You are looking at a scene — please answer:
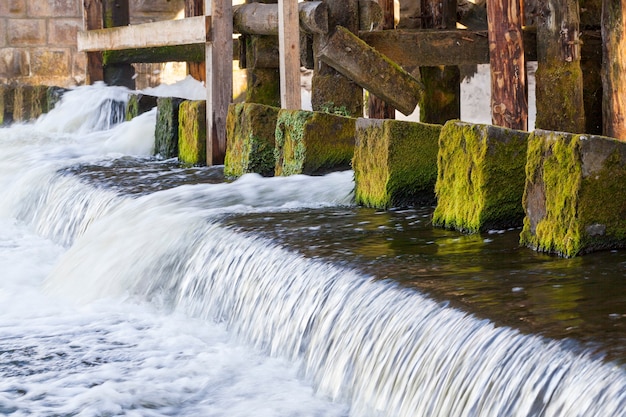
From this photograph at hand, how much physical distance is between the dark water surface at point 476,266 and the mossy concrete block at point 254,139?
5.08ft

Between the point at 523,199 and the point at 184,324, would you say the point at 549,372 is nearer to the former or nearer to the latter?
the point at 523,199

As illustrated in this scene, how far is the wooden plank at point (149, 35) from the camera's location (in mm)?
7957

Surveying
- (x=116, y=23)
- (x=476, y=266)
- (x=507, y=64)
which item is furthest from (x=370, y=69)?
(x=116, y=23)

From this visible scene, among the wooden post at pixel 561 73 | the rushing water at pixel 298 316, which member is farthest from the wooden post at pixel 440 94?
the rushing water at pixel 298 316

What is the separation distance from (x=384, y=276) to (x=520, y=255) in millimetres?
619

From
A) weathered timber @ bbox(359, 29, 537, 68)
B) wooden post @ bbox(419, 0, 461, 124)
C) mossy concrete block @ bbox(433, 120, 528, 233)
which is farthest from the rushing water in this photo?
wooden post @ bbox(419, 0, 461, 124)

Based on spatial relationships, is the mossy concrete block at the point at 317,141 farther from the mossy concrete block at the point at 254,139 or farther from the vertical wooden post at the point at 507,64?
the vertical wooden post at the point at 507,64

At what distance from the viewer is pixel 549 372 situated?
9.42 feet

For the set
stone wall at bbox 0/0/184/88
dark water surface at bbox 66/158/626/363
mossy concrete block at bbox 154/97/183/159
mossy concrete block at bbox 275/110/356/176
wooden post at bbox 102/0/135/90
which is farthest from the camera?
stone wall at bbox 0/0/184/88

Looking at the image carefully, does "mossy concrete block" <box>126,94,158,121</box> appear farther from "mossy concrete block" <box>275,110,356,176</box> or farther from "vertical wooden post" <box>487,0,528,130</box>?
"vertical wooden post" <box>487,0,528,130</box>

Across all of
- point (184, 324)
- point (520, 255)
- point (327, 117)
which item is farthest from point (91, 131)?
point (520, 255)

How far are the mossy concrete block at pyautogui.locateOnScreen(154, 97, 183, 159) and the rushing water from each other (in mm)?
2228

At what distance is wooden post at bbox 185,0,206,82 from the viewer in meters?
11.5

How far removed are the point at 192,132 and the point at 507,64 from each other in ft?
7.84
